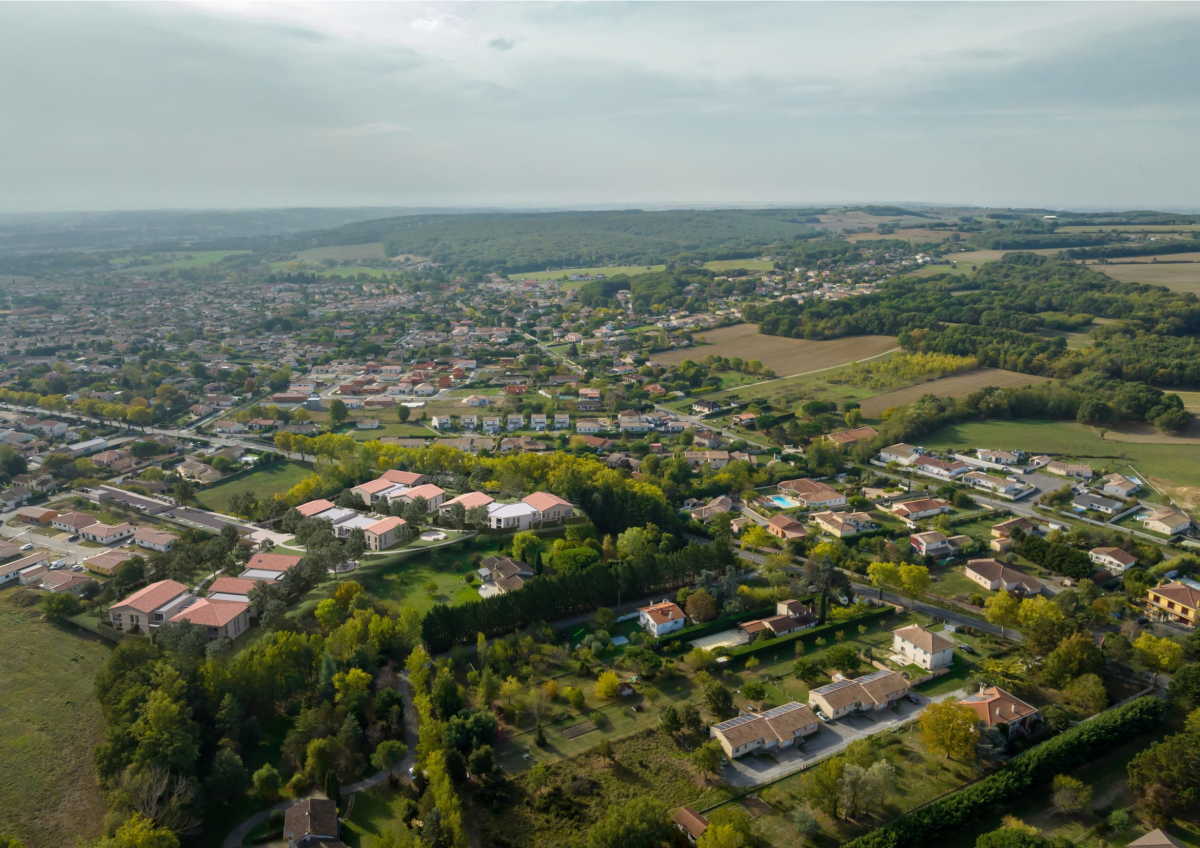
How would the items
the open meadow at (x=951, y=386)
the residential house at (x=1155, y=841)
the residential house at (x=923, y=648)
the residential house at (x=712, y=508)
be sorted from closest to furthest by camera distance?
1. the residential house at (x=1155, y=841)
2. the residential house at (x=923, y=648)
3. the residential house at (x=712, y=508)
4. the open meadow at (x=951, y=386)

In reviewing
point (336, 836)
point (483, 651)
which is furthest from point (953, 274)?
point (336, 836)

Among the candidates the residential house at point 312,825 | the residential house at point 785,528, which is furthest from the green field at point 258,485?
the residential house at point 785,528

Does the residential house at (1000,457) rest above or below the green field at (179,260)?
below

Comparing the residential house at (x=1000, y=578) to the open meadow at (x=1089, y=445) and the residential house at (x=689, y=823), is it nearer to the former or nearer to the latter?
the open meadow at (x=1089, y=445)

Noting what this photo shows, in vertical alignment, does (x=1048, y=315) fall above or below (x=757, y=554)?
above

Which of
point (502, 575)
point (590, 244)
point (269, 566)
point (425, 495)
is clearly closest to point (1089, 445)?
point (502, 575)

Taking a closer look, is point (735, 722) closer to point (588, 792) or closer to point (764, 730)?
point (764, 730)

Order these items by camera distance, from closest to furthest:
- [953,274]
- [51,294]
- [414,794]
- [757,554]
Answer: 1. [414,794]
2. [757,554]
3. [953,274]
4. [51,294]

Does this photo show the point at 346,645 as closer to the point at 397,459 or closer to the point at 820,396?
the point at 397,459
